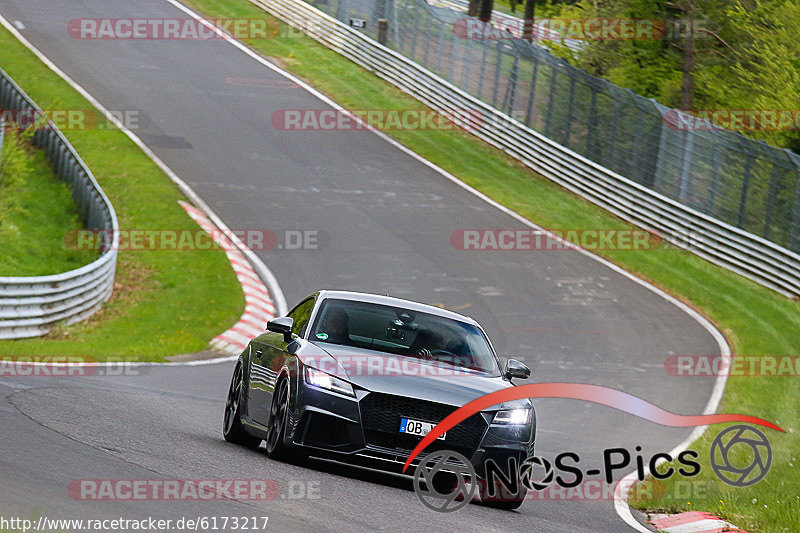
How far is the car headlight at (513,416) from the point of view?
9.02 metres

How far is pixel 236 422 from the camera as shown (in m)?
10.7

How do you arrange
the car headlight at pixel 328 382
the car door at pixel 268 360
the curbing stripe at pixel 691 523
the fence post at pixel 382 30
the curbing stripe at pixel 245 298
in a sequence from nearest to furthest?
the car headlight at pixel 328 382
the curbing stripe at pixel 691 523
the car door at pixel 268 360
the curbing stripe at pixel 245 298
the fence post at pixel 382 30

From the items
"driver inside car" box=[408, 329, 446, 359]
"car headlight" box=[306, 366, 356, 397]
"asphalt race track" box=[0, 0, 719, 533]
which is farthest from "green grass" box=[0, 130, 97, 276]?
"car headlight" box=[306, 366, 356, 397]

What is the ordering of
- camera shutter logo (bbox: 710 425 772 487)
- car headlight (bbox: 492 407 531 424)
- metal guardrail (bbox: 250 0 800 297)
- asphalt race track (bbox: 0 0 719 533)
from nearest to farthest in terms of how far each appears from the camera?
1. asphalt race track (bbox: 0 0 719 533)
2. car headlight (bbox: 492 407 531 424)
3. camera shutter logo (bbox: 710 425 772 487)
4. metal guardrail (bbox: 250 0 800 297)

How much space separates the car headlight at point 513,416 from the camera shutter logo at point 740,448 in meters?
3.90

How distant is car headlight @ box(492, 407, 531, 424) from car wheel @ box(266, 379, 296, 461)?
1.52m

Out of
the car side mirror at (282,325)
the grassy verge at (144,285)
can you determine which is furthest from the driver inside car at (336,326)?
the grassy verge at (144,285)

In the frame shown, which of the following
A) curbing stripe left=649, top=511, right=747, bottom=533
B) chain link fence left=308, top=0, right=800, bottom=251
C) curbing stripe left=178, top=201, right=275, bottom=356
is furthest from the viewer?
chain link fence left=308, top=0, right=800, bottom=251

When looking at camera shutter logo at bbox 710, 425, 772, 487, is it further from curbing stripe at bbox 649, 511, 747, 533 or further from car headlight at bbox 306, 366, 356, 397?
car headlight at bbox 306, 366, 356, 397

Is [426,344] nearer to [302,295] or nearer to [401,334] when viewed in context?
[401,334]

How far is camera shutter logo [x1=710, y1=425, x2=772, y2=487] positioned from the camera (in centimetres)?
1274

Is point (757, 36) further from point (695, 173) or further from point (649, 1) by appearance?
point (695, 173)

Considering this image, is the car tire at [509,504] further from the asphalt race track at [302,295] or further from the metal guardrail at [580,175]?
the metal guardrail at [580,175]

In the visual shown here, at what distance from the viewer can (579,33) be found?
41.7 m
